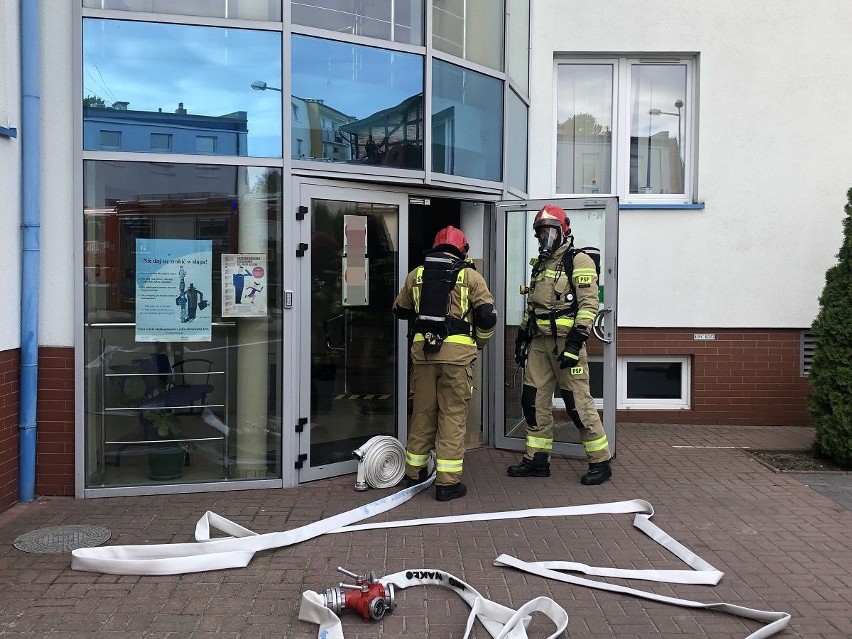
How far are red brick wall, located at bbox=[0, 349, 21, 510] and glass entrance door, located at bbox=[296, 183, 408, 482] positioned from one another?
6.82 ft

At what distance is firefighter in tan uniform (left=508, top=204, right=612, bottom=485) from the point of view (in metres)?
6.88

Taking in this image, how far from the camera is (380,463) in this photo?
6742 mm

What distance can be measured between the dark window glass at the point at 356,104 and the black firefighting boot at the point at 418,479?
2.58 m

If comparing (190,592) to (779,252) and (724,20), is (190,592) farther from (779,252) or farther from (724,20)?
(724,20)

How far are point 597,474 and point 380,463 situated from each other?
1.80 meters

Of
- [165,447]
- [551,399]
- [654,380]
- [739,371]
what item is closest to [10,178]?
[165,447]

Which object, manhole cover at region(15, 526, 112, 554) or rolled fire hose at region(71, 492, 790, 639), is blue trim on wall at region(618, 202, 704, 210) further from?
manhole cover at region(15, 526, 112, 554)

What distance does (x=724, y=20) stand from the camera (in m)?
9.21

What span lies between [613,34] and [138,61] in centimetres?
532

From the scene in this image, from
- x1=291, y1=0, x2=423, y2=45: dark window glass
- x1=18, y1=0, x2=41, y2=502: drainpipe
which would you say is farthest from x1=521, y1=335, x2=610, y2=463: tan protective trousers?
x1=18, y1=0, x2=41, y2=502: drainpipe

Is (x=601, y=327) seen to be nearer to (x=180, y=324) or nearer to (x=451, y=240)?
(x=451, y=240)

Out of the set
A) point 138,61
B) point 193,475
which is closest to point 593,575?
point 193,475

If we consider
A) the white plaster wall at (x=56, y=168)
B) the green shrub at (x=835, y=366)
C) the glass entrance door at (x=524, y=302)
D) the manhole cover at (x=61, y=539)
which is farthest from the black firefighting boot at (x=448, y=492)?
the green shrub at (x=835, y=366)

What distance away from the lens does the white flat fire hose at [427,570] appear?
4.23 m
